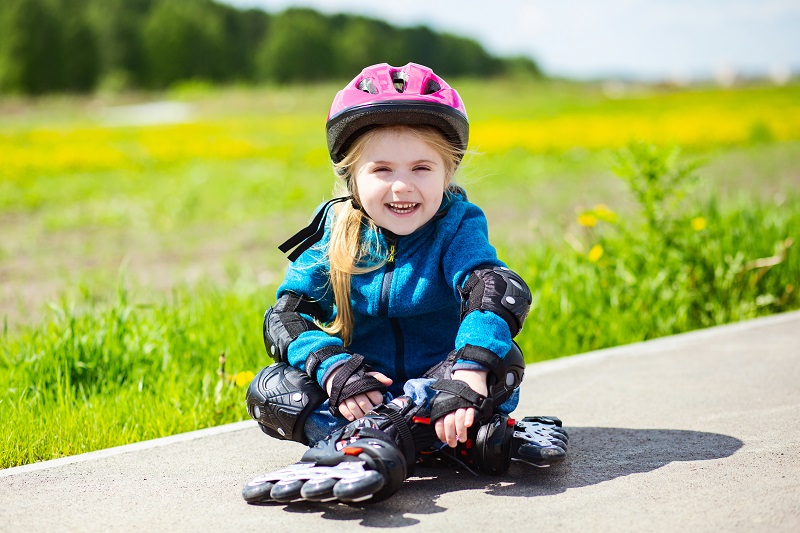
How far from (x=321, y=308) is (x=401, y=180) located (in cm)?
53

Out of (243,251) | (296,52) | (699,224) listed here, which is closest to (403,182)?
(699,224)

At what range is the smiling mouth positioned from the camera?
118 inches

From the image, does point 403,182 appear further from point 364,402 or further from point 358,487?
point 358,487

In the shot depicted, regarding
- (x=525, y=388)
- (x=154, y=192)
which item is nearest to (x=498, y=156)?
(x=154, y=192)

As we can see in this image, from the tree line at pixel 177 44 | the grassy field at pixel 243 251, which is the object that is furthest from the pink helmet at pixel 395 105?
the tree line at pixel 177 44

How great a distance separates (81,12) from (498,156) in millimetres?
59653

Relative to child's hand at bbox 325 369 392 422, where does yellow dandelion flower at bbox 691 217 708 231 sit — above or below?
above

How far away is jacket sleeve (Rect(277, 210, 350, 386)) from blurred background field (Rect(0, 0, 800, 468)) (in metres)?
0.60

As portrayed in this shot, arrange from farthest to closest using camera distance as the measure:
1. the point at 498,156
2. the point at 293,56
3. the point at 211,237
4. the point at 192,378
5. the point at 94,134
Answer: the point at 293,56 → the point at 94,134 → the point at 498,156 → the point at 211,237 → the point at 192,378

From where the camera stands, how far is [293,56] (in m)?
74.1

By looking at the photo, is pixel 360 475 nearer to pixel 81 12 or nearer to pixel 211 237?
pixel 211 237

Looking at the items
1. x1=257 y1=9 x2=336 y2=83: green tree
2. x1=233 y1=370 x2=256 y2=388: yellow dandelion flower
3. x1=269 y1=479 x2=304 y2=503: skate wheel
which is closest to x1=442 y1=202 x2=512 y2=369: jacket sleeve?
x1=269 y1=479 x2=304 y2=503: skate wheel

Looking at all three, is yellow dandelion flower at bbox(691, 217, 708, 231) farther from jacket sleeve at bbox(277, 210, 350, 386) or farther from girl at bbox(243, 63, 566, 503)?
jacket sleeve at bbox(277, 210, 350, 386)

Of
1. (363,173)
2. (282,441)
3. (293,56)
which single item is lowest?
(282,441)
